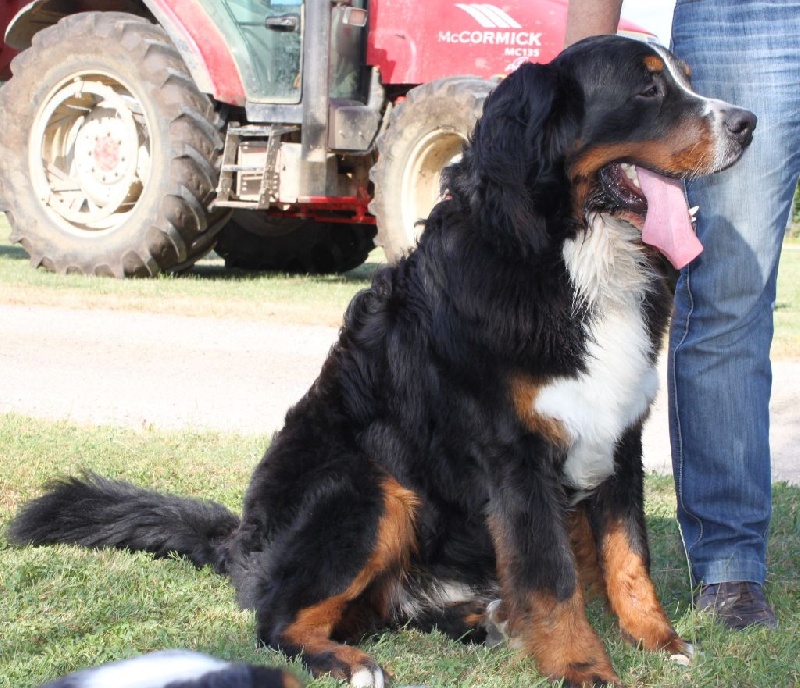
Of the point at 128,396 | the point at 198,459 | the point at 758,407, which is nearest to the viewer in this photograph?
the point at 758,407

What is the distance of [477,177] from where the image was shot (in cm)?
299

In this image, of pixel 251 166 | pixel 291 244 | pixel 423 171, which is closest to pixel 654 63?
pixel 423 171

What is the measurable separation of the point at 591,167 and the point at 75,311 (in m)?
6.01

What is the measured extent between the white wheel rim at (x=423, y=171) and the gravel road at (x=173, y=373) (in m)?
1.58

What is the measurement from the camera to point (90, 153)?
10016 millimetres

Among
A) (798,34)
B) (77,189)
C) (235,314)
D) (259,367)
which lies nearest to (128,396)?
(259,367)

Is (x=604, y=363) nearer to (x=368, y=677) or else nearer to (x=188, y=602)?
(x=368, y=677)

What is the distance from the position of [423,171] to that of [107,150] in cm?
296

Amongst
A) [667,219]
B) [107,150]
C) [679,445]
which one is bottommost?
[679,445]

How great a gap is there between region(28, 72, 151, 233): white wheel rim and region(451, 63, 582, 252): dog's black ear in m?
7.28

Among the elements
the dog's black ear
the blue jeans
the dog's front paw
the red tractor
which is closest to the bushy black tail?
the dog's front paw

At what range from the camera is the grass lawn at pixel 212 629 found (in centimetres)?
280

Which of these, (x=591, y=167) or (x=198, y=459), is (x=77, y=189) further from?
(x=591, y=167)

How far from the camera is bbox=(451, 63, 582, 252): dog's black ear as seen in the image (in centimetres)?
291
